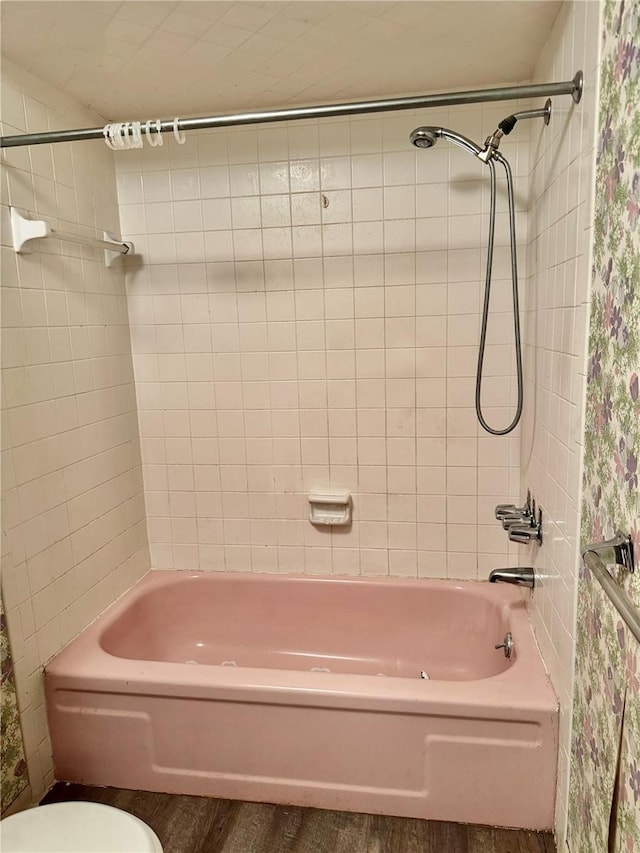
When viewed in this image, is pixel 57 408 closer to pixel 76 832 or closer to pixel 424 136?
pixel 76 832

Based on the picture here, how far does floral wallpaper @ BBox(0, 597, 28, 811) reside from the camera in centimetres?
164

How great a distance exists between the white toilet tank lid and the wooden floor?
0.51 meters

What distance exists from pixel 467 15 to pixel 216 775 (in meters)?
2.30

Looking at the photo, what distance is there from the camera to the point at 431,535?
228 cm

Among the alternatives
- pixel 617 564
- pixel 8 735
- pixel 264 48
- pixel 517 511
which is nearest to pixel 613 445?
pixel 617 564

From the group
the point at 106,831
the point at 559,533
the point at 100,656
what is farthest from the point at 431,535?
the point at 106,831

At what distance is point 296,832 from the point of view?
65.3 inches

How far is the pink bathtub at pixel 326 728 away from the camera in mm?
1611

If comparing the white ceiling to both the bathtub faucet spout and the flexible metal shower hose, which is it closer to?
the flexible metal shower hose

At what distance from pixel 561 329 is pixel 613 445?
50 centimetres

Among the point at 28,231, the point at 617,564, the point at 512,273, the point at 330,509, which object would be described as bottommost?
the point at 330,509

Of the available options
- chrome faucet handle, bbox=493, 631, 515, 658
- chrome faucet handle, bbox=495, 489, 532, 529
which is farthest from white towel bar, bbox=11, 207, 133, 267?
chrome faucet handle, bbox=493, 631, 515, 658

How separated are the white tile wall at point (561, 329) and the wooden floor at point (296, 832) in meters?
0.24

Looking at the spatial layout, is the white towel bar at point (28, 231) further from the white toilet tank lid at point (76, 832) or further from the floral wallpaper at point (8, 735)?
the white toilet tank lid at point (76, 832)
